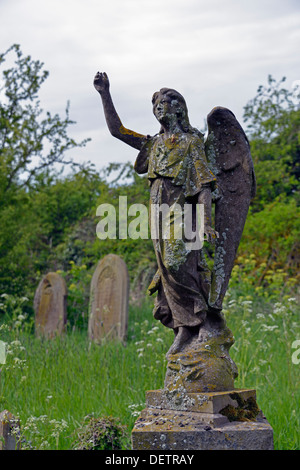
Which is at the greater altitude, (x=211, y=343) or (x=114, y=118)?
(x=114, y=118)

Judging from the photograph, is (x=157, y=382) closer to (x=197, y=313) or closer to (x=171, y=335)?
(x=171, y=335)

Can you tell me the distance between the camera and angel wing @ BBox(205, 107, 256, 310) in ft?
12.7

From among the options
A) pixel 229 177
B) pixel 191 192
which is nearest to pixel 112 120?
pixel 191 192

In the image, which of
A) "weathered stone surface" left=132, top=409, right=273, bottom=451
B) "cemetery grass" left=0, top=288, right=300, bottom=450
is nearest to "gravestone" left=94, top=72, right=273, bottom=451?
"weathered stone surface" left=132, top=409, right=273, bottom=451

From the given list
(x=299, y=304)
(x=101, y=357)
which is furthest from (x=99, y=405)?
(x=299, y=304)

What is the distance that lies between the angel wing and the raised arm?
49 cm

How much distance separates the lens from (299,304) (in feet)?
31.7

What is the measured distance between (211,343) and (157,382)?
97.4 inches

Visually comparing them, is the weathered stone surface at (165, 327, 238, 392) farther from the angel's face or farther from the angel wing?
the angel's face

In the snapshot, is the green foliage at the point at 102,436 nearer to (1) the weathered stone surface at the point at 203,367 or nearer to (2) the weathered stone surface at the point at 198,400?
(2) the weathered stone surface at the point at 198,400

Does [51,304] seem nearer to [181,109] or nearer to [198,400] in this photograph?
[181,109]

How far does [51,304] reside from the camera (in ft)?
30.9

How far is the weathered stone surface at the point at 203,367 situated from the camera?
3.46 metres
